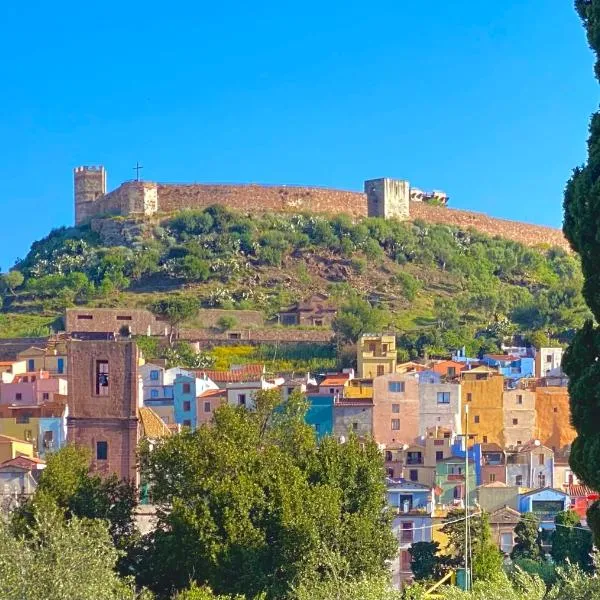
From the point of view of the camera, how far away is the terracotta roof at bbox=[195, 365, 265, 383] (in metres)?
69.3

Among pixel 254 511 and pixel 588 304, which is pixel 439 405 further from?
pixel 588 304

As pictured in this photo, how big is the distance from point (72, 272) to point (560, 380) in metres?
37.0

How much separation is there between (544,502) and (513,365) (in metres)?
24.2

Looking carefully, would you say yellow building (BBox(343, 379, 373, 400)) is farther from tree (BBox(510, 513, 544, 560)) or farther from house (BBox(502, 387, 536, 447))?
tree (BBox(510, 513, 544, 560))

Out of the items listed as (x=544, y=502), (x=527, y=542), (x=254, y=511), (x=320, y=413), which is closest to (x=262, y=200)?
(x=320, y=413)

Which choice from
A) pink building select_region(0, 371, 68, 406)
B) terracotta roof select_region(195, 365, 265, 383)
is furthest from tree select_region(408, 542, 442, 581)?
pink building select_region(0, 371, 68, 406)

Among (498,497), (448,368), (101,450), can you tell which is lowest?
(498,497)

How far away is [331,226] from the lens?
4205 inches

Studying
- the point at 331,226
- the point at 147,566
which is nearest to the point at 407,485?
the point at 147,566

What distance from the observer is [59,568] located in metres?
26.5

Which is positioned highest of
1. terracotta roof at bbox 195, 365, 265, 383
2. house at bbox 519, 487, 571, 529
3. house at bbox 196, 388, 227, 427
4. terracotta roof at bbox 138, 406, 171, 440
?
terracotta roof at bbox 195, 365, 265, 383

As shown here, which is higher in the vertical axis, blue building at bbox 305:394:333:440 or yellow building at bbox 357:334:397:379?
yellow building at bbox 357:334:397:379

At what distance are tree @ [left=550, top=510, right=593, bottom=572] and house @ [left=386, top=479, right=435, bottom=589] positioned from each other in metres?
4.05

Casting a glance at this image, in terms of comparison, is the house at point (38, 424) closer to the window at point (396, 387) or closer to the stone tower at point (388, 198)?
the window at point (396, 387)
